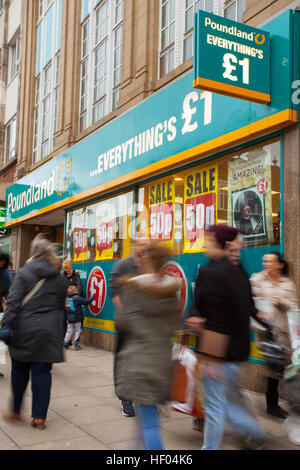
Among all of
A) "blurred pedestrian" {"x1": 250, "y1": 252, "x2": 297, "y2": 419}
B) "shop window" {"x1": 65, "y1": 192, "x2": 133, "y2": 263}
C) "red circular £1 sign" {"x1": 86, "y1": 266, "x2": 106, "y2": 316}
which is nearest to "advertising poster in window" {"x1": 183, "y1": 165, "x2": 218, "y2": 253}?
"shop window" {"x1": 65, "y1": 192, "x2": 133, "y2": 263}

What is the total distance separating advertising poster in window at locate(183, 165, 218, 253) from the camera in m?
7.55

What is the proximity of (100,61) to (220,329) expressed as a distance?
10.7 meters

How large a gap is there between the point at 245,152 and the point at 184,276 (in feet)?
6.95

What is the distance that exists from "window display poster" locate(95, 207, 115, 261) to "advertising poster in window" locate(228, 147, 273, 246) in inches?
149

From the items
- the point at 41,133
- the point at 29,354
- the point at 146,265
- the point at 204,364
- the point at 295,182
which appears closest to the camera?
the point at 146,265

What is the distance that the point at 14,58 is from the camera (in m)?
21.0

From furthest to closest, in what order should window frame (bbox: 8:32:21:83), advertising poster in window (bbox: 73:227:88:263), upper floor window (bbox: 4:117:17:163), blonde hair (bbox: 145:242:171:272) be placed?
window frame (bbox: 8:32:21:83) < upper floor window (bbox: 4:117:17:163) < advertising poster in window (bbox: 73:227:88:263) < blonde hair (bbox: 145:242:171:272)

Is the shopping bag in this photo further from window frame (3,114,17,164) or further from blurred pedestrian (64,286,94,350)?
window frame (3,114,17,164)

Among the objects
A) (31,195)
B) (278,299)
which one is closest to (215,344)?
(278,299)

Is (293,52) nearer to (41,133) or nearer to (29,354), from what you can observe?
(29,354)

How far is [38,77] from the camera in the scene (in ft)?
57.1

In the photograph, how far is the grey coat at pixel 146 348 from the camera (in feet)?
10.5

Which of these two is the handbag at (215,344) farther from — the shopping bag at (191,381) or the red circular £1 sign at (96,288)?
the red circular £1 sign at (96,288)

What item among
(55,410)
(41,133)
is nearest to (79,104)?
(41,133)
